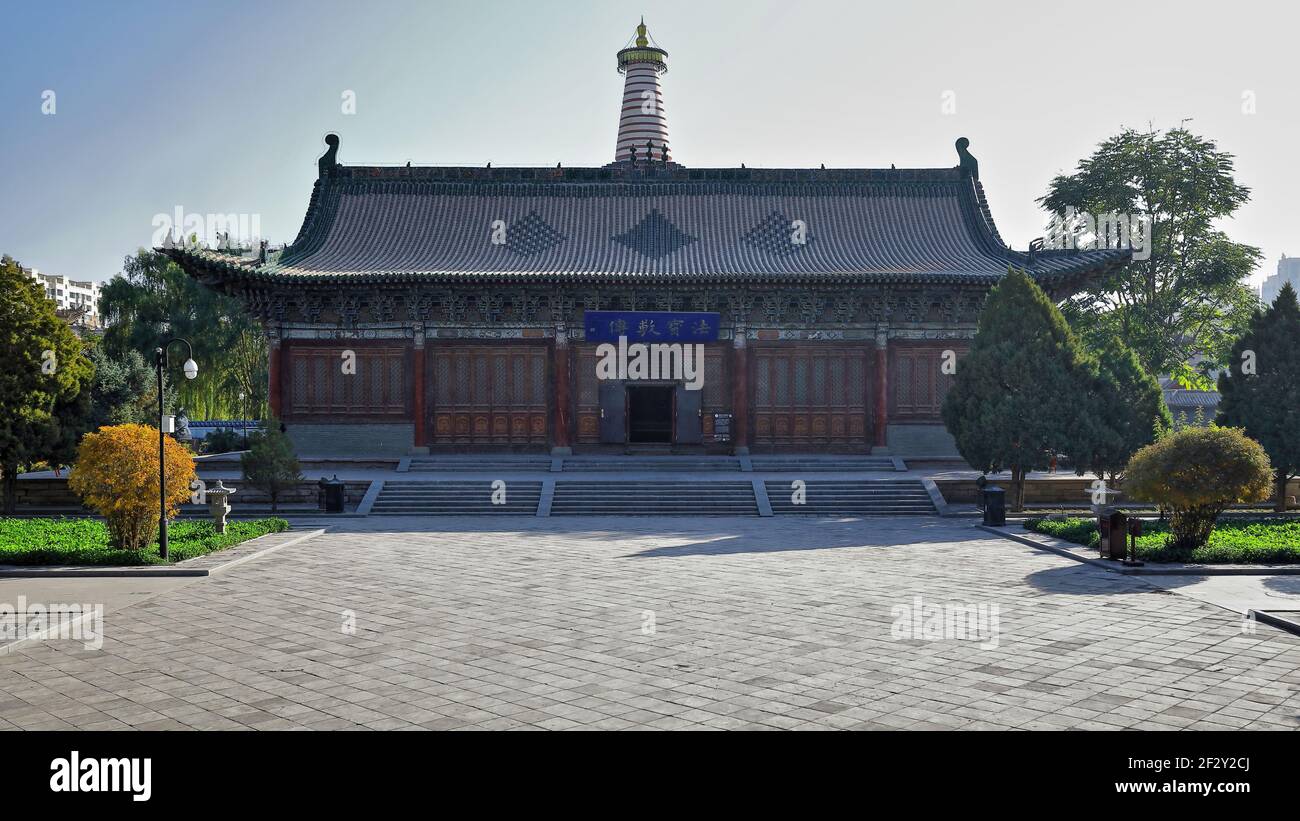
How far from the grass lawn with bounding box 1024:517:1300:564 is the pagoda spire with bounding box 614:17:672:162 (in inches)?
872

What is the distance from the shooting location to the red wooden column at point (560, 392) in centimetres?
2527

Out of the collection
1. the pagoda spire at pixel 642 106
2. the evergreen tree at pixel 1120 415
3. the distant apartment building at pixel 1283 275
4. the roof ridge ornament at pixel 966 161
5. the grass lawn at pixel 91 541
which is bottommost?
the grass lawn at pixel 91 541

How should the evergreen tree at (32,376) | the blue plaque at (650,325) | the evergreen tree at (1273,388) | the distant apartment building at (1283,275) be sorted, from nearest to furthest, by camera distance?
the evergreen tree at (1273,388) → the evergreen tree at (32,376) → the blue plaque at (650,325) → the distant apartment building at (1283,275)

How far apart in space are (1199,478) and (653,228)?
17.3 metres

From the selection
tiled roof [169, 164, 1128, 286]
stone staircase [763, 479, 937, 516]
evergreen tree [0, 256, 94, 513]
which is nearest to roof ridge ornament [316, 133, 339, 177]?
tiled roof [169, 164, 1128, 286]

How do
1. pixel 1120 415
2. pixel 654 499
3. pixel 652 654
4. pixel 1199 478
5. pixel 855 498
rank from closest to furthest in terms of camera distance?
pixel 652 654, pixel 1199 478, pixel 1120 415, pixel 654 499, pixel 855 498

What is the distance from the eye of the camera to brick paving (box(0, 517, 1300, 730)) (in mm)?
6344

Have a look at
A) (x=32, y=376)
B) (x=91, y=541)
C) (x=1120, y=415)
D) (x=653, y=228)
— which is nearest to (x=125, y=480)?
(x=91, y=541)

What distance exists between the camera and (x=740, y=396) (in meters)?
25.4

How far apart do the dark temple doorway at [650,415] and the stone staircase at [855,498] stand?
6605mm

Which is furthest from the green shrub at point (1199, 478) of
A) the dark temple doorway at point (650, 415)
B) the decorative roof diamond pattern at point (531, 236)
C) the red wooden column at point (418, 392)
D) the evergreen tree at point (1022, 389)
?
the decorative roof diamond pattern at point (531, 236)

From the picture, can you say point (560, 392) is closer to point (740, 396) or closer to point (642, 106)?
point (740, 396)

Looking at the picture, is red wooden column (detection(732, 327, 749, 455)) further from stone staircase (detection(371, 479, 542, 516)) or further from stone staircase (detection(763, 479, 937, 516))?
stone staircase (detection(371, 479, 542, 516))

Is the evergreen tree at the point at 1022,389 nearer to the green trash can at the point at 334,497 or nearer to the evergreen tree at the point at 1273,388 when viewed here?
the evergreen tree at the point at 1273,388
